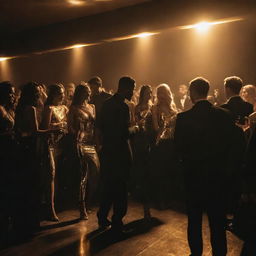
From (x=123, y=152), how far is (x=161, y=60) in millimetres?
6065

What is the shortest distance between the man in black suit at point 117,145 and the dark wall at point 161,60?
5217mm

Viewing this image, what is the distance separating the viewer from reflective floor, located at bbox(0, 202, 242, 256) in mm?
3184

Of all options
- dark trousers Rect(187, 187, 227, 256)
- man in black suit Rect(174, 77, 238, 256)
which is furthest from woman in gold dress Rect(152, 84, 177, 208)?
dark trousers Rect(187, 187, 227, 256)

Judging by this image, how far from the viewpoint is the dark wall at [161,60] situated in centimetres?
788

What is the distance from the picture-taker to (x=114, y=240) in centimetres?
346

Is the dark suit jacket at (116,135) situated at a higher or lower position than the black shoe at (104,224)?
higher

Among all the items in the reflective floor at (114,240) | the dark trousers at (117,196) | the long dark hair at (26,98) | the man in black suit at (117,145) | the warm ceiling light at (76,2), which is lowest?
the reflective floor at (114,240)

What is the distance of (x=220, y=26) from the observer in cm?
768

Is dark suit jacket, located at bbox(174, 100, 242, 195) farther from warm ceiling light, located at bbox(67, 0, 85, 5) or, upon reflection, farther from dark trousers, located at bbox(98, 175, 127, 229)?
warm ceiling light, located at bbox(67, 0, 85, 5)

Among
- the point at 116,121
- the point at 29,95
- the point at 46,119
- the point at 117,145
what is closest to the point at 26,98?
the point at 29,95

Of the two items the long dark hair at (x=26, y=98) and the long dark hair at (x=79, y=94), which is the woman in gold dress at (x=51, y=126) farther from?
the long dark hair at (x=26, y=98)

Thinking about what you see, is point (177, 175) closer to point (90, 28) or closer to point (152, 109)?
point (152, 109)

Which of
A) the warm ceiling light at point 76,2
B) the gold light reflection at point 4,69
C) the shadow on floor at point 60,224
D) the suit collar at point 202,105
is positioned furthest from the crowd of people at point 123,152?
the gold light reflection at point 4,69

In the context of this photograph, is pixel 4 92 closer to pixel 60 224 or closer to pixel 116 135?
pixel 116 135
